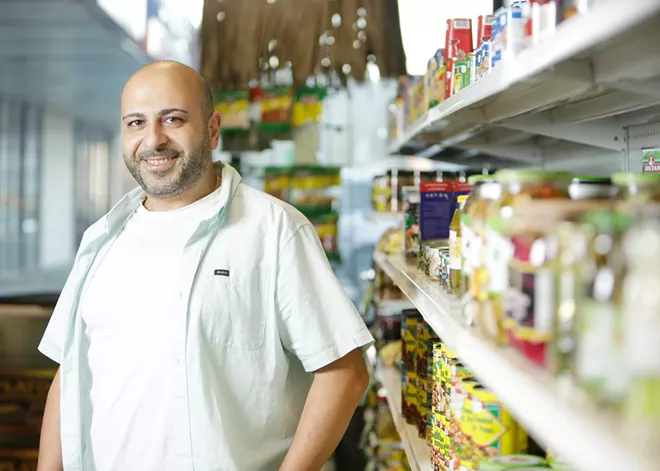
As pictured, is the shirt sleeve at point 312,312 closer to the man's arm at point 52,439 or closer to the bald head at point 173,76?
the bald head at point 173,76

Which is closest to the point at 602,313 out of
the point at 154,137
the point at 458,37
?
the point at 154,137

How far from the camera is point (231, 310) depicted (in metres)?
2.02

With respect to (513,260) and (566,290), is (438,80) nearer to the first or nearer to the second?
(513,260)

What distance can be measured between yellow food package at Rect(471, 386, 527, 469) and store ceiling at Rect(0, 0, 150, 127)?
4.80m

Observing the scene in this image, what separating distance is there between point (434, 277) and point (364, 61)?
3191 millimetres

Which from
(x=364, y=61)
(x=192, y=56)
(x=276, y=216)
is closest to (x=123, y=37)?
(x=192, y=56)

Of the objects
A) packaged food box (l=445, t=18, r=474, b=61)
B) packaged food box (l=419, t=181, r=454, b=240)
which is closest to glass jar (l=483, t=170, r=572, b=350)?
packaged food box (l=419, t=181, r=454, b=240)

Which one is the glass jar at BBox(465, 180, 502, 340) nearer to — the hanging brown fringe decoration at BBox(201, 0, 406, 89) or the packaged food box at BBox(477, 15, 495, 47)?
the packaged food box at BBox(477, 15, 495, 47)

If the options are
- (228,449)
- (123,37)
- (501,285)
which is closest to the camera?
(501,285)

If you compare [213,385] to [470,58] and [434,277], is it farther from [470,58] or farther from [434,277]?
[470,58]

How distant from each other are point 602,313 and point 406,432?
1578 mm

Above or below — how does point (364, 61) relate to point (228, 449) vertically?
above

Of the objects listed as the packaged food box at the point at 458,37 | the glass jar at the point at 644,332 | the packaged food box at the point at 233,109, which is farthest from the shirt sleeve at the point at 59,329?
the packaged food box at the point at 233,109

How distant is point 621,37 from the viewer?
1.14 meters
